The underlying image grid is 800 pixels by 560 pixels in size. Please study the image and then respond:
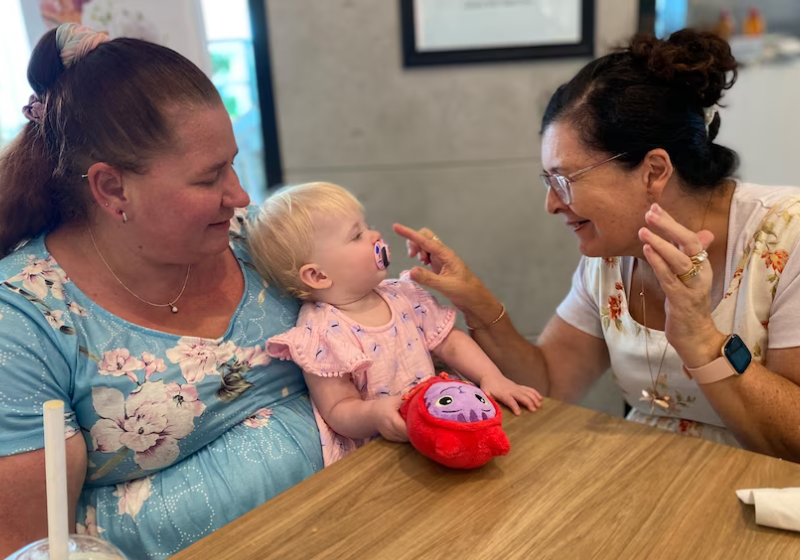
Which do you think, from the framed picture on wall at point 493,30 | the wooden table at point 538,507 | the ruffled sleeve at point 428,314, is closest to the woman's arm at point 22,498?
the wooden table at point 538,507

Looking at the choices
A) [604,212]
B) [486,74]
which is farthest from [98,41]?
[486,74]

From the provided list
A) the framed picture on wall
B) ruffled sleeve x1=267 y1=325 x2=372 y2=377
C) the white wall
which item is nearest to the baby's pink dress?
ruffled sleeve x1=267 y1=325 x2=372 y2=377

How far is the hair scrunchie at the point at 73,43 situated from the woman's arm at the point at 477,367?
91cm

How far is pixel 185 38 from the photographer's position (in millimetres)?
2270

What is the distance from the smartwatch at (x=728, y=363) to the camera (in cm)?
122

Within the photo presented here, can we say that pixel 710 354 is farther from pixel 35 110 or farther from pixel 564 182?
pixel 35 110

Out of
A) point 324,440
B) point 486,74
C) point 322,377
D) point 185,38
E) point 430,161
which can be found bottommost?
point 324,440

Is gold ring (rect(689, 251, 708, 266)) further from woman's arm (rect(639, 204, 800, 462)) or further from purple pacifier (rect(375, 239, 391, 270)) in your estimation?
purple pacifier (rect(375, 239, 391, 270))

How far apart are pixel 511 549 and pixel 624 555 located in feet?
0.49

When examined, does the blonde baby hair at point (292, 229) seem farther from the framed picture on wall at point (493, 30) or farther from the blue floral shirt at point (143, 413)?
the framed picture on wall at point (493, 30)

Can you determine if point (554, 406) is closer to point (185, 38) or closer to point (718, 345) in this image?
point (718, 345)

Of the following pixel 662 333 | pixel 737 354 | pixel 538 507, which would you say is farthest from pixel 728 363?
pixel 538 507

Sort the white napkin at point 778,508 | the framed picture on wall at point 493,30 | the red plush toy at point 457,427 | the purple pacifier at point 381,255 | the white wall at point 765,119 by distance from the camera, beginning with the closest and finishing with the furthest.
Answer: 1. the white napkin at point 778,508
2. the red plush toy at point 457,427
3. the purple pacifier at point 381,255
4. the framed picture on wall at point 493,30
5. the white wall at point 765,119

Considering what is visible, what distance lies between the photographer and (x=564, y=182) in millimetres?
1449
